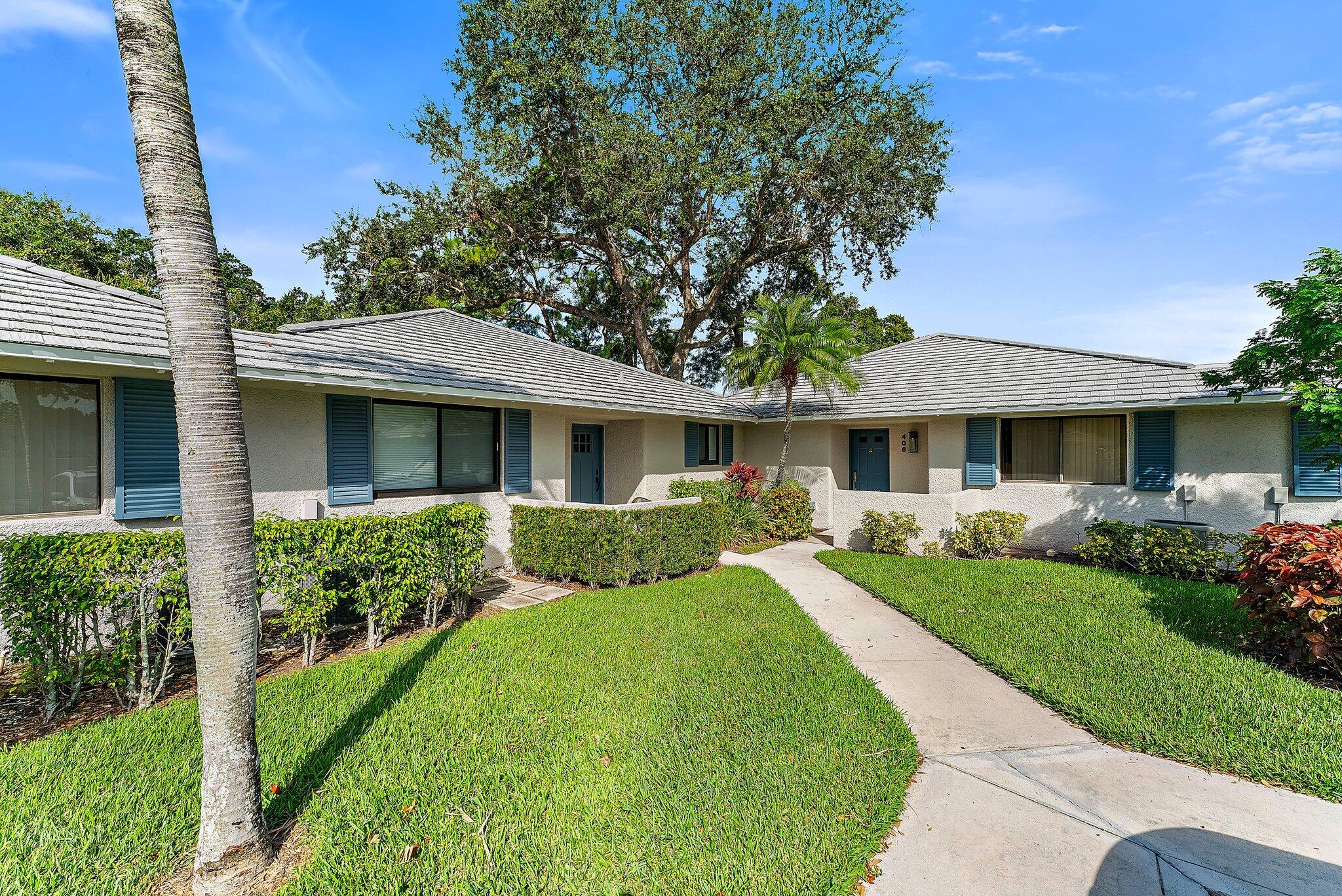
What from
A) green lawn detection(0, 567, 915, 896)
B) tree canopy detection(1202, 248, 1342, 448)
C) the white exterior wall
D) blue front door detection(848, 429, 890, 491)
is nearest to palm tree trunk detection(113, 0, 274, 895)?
green lawn detection(0, 567, 915, 896)

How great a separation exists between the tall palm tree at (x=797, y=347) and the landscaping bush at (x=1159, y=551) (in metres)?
5.65

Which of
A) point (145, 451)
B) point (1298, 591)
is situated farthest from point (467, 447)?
point (1298, 591)

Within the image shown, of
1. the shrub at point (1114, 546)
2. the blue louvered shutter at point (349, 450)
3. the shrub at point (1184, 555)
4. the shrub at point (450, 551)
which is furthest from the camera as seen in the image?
the shrub at point (1114, 546)

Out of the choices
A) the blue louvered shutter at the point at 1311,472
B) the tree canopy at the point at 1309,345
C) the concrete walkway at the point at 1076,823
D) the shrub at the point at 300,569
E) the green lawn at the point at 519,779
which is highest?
the tree canopy at the point at 1309,345

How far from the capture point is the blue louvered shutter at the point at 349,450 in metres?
7.37

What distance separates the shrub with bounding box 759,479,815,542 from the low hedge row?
30.2 feet

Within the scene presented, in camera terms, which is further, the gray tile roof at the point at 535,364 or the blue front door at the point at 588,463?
the blue front door at the point at 588,463

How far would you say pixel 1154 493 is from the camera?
10281 millimetres

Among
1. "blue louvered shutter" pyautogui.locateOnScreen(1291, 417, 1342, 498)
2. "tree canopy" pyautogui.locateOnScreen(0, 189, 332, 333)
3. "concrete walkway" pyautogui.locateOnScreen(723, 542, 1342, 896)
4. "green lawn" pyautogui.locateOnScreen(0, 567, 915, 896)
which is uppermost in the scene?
"tree canopy" pyautogui.locateOnScreen(0, 189, 332, 333)

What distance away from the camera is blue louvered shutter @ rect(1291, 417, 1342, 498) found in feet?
29.5

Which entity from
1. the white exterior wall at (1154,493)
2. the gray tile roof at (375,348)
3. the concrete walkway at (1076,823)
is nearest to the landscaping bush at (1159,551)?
the white exterior wall at (1154,493)

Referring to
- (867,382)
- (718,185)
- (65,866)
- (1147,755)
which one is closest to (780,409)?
(867,382)

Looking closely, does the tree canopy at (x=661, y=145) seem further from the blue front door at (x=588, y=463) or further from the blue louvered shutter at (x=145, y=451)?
the blue louvered shutter at (x=145, y=451)

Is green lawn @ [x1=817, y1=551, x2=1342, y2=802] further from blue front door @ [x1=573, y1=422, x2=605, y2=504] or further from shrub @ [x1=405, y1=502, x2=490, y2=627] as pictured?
blue front door @ [x1=573, y1=422, x2=605, y2=504]
